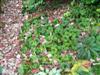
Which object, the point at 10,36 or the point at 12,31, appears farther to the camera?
the point at 12,31

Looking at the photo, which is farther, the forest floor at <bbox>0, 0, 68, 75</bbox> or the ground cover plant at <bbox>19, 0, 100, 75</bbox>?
the forest floor at <bbox>0, 0, 68, 75</bbox>

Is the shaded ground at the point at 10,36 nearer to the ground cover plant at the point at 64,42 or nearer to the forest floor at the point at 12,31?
the forest floor at the point at 12,31

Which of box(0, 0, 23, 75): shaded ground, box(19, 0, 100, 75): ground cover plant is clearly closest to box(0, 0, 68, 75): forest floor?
box(0, 0, 23, 75): shaded ground

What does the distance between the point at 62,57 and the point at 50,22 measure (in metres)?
1.74

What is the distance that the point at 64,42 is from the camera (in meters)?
6.88

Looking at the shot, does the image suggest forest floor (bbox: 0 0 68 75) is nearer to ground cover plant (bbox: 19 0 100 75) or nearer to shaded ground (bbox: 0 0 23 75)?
shaded ground (bbox: 0 0 23 75)

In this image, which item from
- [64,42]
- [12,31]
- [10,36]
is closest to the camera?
[64,42]

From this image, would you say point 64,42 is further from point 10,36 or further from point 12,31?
point 12,31

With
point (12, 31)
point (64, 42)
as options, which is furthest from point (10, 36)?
point (64, 42)

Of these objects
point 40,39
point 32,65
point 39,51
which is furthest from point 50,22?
point 32,65

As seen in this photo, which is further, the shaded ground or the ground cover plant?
the shaded ground

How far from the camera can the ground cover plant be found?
6.12 meters

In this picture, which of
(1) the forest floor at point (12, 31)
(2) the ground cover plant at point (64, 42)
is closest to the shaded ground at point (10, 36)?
(1) the forest floor at point (12, 31)

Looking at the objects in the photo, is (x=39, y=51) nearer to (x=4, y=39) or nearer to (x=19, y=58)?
(x=19, y=58)
